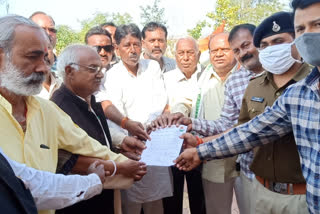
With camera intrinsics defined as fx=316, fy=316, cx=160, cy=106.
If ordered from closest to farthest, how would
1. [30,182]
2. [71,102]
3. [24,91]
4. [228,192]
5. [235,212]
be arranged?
[30,182] < [24,91] < [71,102] < [228,192] < [235,212]

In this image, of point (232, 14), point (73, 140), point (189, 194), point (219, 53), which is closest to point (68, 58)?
point (73, 140)

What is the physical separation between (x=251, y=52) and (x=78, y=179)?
2114mm

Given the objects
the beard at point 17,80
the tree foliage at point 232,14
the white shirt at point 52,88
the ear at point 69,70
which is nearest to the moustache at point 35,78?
the beard at point 17,80

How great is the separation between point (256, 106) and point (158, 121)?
1055 mm

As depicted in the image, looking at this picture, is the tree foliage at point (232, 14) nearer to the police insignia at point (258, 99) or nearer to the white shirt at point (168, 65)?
the white shirt at point (168, 65)

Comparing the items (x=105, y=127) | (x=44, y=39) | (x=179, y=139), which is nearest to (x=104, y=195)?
(x=105, y=127)

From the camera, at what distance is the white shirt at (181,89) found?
3890 mm

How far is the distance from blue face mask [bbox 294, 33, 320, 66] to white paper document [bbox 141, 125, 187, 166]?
4.44ft

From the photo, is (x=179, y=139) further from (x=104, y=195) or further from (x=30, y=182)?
(x=30, y=182)

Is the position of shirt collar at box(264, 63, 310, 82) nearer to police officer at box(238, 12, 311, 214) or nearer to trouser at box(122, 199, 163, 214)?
police officer at box(238, 12, 311, 214)

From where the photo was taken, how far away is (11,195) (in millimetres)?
1374

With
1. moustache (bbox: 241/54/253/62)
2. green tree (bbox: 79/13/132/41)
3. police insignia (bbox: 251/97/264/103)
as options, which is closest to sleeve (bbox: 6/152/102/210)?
police insignia (bbox: 251/97/264/103)

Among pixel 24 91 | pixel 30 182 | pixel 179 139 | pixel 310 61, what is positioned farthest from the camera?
pixel 179 139

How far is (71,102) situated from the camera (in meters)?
2.64
